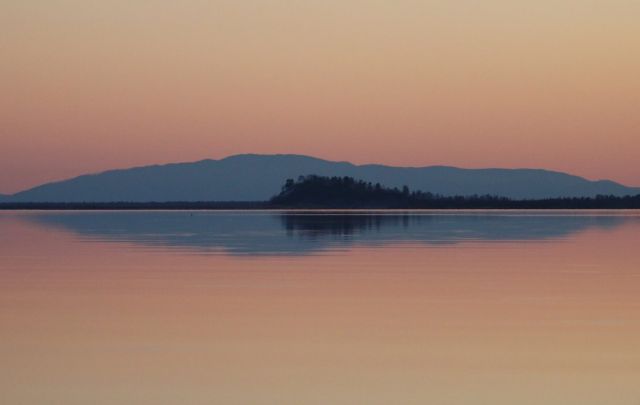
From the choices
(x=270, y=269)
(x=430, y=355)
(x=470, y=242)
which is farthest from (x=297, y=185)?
(x=430, y=355)

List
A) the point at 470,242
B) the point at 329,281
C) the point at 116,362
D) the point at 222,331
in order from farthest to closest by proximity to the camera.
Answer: the point at 470,242, the point at 329,281, the point at 222,331, the point at 116,362

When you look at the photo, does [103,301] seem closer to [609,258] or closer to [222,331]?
[222,331]

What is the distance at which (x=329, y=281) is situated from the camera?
18.0 m

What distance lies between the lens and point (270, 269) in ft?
67.8

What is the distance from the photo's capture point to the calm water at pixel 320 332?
915cm

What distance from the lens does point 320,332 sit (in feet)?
39.8

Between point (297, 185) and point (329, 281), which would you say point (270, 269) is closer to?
point (329, 281)

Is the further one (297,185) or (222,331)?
(297,185)

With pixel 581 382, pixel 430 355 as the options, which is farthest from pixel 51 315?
pixel 581 382

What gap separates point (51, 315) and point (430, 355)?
4.96 meters

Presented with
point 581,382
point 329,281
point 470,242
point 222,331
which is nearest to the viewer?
point 581,382

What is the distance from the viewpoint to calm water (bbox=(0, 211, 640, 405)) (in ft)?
30.0

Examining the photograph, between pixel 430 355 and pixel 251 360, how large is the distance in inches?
Result: 64.0

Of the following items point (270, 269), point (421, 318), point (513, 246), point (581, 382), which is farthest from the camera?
point (513, 246)
